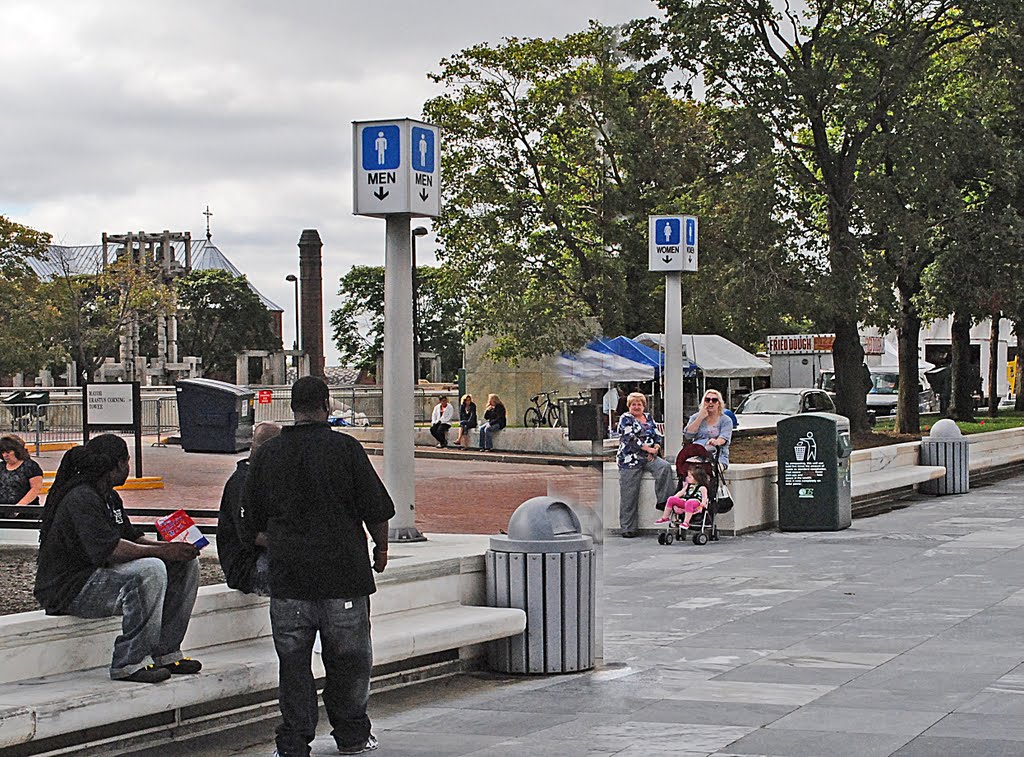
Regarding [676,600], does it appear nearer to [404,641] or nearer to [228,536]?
[404,641]

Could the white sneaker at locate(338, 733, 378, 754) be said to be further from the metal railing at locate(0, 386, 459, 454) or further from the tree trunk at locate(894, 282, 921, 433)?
the tree trunk at locate(894, 282, 921, 433)

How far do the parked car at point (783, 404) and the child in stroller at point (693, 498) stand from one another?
17247 mm

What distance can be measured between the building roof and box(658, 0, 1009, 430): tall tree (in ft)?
59.3

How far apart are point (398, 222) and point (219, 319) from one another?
4.55 ft

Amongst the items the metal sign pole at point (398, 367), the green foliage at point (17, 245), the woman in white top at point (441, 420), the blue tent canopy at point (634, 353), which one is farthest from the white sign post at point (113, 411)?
the blue tent canopy at point (634, 353)

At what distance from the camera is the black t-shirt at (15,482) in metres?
8.56

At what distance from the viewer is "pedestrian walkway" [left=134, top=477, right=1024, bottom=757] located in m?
6.67

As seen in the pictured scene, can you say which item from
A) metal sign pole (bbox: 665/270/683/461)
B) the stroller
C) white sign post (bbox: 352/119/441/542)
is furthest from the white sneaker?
metal sign pole (bbox: 665/270/683/461)

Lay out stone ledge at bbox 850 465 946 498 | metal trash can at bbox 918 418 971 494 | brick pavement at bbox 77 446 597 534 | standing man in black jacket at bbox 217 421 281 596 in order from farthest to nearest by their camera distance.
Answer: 1. metal trash can at bbox 918 418 971 494
2. stone ledge at bbox 850 465 946 498
3. brick pavement at bbox 77 446 597 534
4. standing man in black jacket at bbox 217 421 281 596

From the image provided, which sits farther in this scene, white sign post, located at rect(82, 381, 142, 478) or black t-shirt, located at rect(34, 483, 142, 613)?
white sign post, located at rect(82, 381, 142, 478)

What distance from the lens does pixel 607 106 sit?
3584 cm

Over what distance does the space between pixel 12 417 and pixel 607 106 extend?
2760cm

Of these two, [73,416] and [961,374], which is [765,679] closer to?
[73,416]

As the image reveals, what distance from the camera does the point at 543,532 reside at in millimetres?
8453
